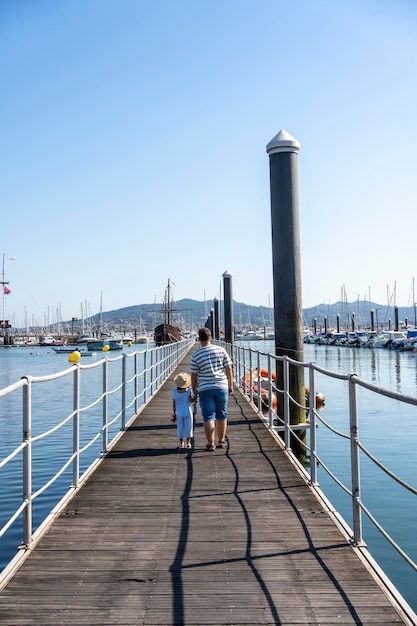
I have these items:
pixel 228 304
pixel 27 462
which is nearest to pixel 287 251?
pixel 27 462

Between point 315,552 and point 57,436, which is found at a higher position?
point 315,552

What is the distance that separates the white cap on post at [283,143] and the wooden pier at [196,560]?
5577 millimetres

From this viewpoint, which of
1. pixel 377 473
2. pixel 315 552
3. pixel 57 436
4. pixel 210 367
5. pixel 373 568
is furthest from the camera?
pixel 57 436

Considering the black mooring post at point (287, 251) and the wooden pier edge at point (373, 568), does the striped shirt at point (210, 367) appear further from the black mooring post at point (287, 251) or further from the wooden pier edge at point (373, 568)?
the black mooring post at point (287, 251)

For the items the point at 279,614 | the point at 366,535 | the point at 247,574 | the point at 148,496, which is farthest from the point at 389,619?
the point at 366,535

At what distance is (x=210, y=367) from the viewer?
24.5 ft

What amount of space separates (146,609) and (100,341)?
94.9 metres

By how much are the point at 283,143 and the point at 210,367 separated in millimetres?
4481

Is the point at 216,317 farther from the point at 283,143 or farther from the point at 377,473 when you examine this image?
the point at 283,143

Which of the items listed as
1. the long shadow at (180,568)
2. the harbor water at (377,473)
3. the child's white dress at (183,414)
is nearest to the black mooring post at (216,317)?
the harbor water at (377,473)

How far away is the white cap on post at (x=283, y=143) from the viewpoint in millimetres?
9984

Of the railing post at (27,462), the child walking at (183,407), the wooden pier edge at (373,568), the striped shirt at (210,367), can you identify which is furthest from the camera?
the child walking at (183,407)

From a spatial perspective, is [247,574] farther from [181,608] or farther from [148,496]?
[148,496]

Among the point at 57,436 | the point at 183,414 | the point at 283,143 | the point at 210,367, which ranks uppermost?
the point at 283,143
